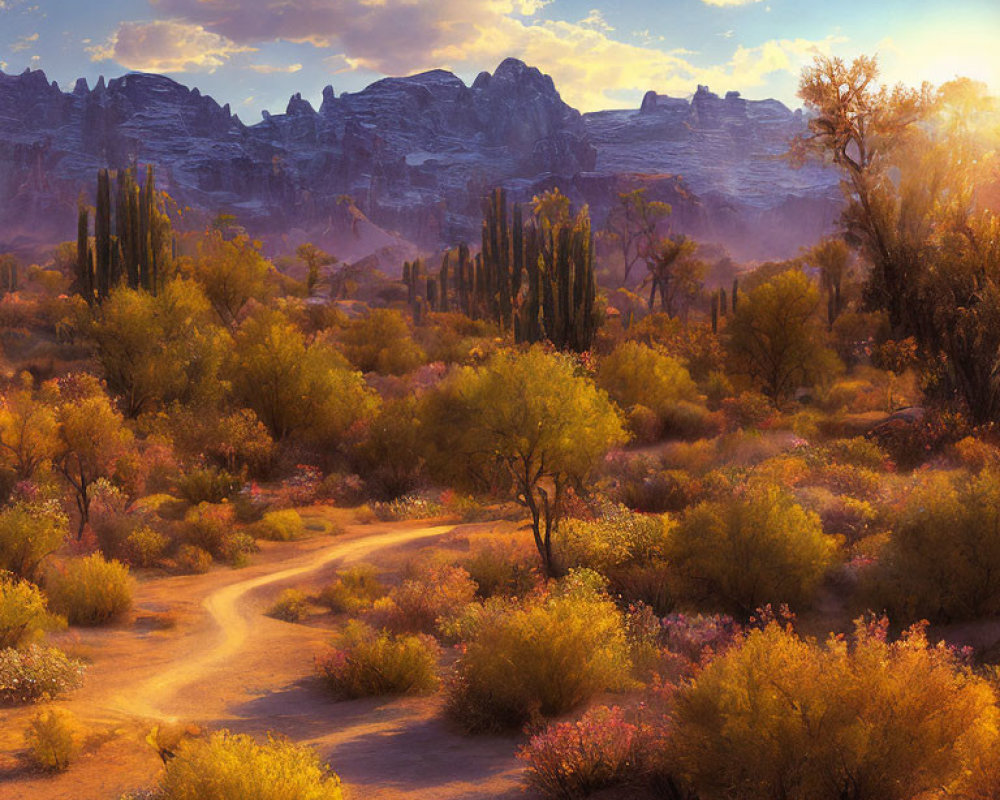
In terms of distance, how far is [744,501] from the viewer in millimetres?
12656

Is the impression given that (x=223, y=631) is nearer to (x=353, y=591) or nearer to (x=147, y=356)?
(x=353, y=591)

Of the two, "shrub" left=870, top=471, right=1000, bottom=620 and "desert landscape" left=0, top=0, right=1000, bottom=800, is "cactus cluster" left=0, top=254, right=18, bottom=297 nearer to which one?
"desert landscape" left=0, top=0, right=1000, bottom=800

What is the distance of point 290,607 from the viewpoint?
1328 centimetres

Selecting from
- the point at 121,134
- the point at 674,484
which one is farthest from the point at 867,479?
the point at 121,134

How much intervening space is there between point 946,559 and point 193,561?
45.1ft

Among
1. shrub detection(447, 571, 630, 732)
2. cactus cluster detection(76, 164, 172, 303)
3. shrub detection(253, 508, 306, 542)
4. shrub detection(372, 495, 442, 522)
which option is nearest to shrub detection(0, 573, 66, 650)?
shrub detection(447, 571, 630, 732)

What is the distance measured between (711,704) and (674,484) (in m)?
12.6

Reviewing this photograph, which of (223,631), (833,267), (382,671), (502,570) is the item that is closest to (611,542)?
(502,570)

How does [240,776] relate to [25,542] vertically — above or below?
above

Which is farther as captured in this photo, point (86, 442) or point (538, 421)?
point (86, 442)

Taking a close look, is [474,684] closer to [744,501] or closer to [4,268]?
[744,501]

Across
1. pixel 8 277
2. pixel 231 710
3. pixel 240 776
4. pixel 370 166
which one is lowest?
pixel 231 710

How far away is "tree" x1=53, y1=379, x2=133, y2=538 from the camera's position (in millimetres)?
18641

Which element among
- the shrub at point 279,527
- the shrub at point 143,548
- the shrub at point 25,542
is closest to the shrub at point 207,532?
the shrub at point 143,548
